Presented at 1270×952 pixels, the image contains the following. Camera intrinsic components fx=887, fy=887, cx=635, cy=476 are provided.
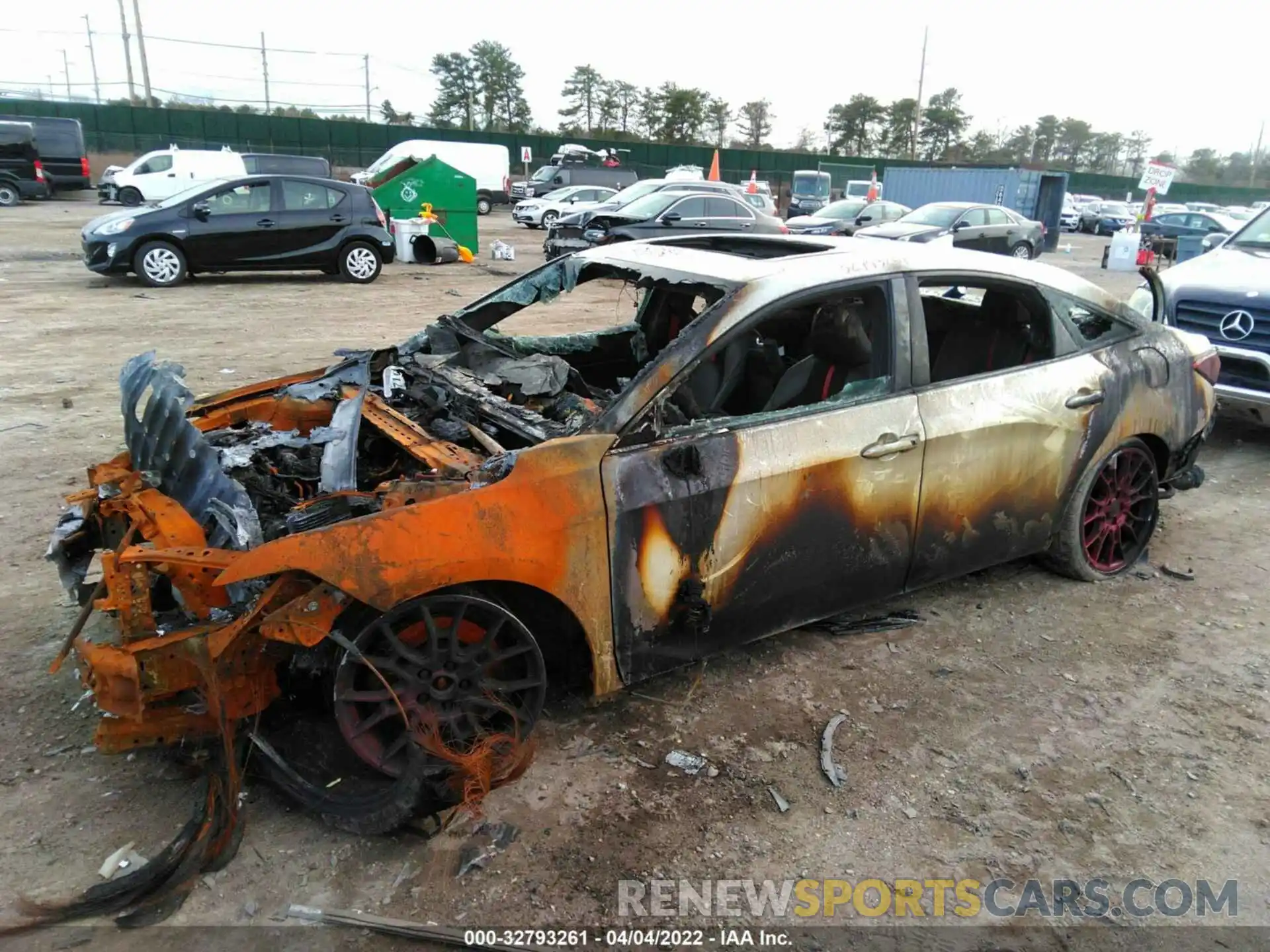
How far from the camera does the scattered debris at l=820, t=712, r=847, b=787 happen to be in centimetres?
299

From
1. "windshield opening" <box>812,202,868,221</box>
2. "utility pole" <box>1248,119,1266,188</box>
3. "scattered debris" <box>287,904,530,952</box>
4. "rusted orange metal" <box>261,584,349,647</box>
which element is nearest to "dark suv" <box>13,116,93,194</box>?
"windshield opening" <box>812,202,868,221</box>

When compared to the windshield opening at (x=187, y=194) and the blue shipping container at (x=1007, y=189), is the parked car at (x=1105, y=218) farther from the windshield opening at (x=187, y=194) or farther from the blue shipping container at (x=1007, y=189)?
the windshield opening at (x=187, y=194)

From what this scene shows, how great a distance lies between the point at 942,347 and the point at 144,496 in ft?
11.0

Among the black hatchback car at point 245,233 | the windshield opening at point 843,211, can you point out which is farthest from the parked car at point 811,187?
the black hatchback car at point 245,233

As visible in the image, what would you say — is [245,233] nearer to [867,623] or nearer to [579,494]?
[867,623]

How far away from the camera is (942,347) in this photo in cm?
415

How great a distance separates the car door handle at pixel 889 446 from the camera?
3.31 metres

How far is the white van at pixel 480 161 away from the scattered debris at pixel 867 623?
95.3 feet

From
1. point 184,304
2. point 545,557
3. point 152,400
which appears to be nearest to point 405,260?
point 184,304

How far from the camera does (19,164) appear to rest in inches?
966

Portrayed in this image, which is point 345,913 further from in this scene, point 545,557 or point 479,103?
point 479,103

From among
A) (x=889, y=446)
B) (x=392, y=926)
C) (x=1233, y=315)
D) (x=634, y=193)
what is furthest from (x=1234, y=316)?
(x=634, y=193)

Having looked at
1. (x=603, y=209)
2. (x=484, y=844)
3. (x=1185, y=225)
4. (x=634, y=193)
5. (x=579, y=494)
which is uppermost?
(x=634, y=193)

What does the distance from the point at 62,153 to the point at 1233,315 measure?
29897mm
